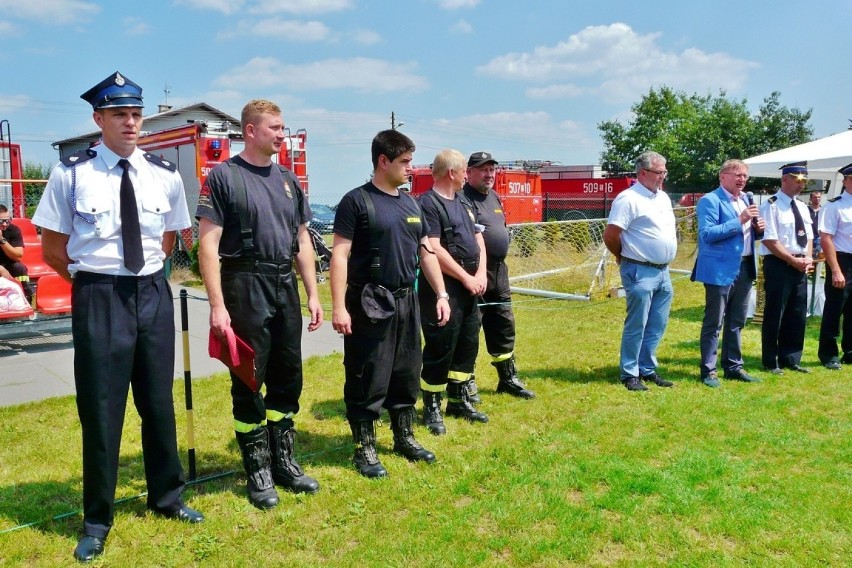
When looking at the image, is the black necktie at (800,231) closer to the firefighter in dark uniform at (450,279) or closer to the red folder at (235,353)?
the firefighter in dark uniform at (450,279)

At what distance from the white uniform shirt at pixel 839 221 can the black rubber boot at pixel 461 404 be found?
424 cm

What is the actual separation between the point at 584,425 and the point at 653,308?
1.55 meters

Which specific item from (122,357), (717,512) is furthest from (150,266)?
(717,512)

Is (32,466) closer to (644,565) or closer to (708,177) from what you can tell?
(644,565)

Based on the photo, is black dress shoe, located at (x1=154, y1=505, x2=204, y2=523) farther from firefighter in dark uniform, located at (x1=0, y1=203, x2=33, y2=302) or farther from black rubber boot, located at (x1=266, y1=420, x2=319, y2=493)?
firefighter in dark uniform, located at (x1=0, y1=203, x2=33, y2=302)

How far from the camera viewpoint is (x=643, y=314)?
236 inches

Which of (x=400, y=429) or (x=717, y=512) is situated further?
(x=400, y=429)

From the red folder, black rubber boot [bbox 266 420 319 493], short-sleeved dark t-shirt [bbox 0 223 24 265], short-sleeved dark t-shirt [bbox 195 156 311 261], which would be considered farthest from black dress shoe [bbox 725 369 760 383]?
short-sleeved dark t-shirt [bbox 0 223 24 265]

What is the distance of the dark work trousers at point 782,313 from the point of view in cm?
658

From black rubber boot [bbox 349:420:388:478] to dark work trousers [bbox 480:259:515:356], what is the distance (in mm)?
1727

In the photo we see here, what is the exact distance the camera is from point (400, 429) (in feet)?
14.8

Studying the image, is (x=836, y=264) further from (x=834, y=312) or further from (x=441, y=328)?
(x=441, y=328)

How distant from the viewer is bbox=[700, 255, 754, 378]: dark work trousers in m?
6.27

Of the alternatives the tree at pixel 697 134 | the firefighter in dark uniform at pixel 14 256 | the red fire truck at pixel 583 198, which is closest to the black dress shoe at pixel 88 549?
the firefighter in dark uniform at pixel 14 256
